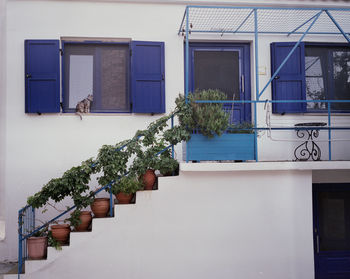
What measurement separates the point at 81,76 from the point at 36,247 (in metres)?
3.34

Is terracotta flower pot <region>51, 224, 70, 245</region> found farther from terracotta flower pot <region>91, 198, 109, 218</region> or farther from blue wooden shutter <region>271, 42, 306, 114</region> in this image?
blue wooden shutter <region>271, 42, 306, 114</region>

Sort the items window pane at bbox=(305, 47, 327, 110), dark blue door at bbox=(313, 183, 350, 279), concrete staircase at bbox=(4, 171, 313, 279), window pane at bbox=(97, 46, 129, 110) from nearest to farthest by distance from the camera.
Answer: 1. concrete staircase at bbox=(4, 171, 313, 279)
2. dark blue door at bbox=(313, 183, 350, 279)
3. window pane at bbox=(97, 46, 129, 110)
4. window pane at bbox=(305, 47, 327, 110)

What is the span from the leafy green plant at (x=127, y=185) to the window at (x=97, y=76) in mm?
1825

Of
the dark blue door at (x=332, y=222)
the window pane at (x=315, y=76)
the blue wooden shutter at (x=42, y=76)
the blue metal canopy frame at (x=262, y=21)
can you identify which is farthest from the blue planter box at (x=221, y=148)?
the blue wooden shutter at (x=42, y=76)

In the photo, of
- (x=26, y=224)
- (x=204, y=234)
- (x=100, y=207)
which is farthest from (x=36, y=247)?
(x=204, y=234)

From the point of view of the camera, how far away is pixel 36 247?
5.61 meters

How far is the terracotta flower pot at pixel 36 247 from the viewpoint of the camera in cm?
560

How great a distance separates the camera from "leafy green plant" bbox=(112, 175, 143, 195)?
560 cm

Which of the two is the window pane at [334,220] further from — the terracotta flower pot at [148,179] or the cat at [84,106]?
the cat at [84,106]

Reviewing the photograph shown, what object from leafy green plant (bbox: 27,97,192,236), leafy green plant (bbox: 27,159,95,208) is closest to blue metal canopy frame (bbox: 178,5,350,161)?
leafy green plant (bbox: 27,97,192,236)

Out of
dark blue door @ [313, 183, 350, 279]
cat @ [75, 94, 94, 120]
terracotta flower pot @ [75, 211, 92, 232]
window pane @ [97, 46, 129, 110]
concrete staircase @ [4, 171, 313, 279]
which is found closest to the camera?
concrete staircase @ [4, 171, 313, 279]

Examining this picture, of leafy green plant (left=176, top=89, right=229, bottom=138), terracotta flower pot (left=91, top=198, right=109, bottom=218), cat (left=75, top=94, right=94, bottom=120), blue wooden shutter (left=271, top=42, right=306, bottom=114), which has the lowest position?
terracotta flower pot (left=91, top=198, right=109, bottom=218)

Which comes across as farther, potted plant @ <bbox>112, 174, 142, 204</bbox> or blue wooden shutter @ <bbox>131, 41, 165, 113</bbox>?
blue wooden shutter @ <bbox>131, 41, 165, 113</bbox>

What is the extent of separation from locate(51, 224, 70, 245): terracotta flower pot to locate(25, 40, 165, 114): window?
230cm
